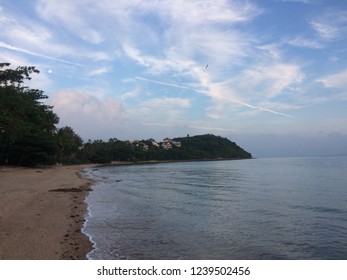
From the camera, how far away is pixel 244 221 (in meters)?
14.2

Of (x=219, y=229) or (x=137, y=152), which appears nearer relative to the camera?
(x=219, y=229)

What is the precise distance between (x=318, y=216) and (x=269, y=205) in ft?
12.6

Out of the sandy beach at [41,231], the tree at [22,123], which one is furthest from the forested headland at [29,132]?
the sandy beach at [41,231]

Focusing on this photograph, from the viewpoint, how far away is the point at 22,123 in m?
38.0

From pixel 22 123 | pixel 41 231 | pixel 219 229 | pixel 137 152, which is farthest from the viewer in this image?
pixel 137 152

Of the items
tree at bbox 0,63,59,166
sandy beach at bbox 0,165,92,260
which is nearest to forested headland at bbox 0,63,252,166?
tree at bbox 0,63,59,166

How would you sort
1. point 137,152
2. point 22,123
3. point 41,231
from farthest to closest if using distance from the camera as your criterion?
point 137,152, point 22,123, point 41,231

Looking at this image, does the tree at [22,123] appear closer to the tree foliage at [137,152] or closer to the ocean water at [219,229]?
the ocean water at [219,229]

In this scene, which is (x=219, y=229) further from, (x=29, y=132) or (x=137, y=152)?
(x=137, y=152)

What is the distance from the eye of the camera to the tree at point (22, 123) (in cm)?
3656

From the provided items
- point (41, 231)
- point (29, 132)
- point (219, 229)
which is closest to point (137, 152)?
point (29, 132)

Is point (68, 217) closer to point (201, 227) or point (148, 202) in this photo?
point (201, 227)

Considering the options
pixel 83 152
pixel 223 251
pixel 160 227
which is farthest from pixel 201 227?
pixel 83 152

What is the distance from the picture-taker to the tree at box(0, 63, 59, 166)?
3656 cm
